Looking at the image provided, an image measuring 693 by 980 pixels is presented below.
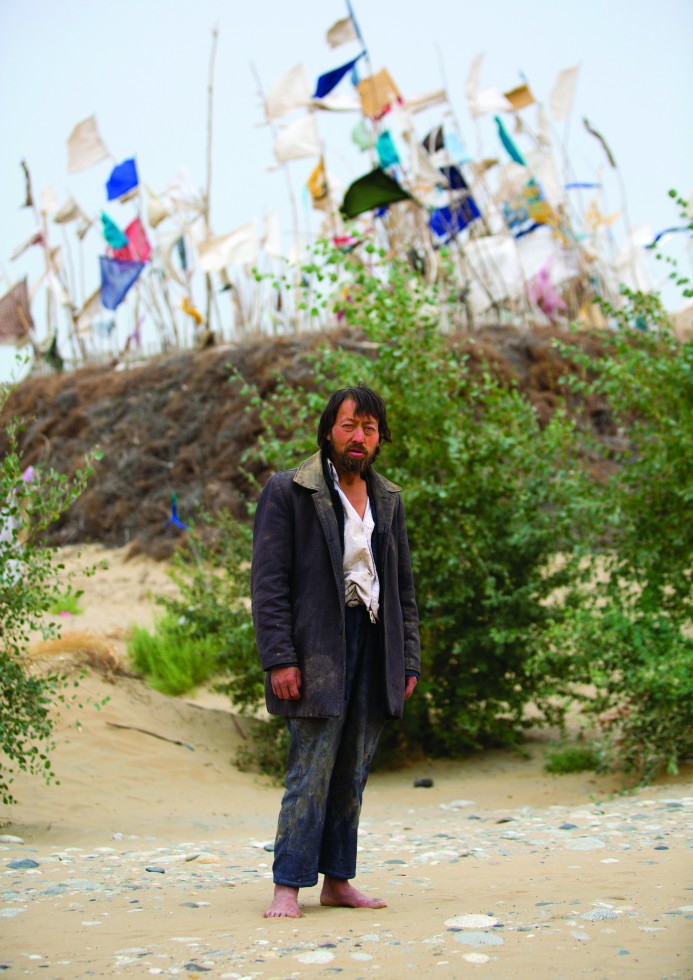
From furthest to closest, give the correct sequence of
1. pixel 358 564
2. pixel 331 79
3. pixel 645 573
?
pixel 331 79 → pixel 645 573 → pixel 358 564

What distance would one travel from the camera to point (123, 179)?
1761 centimetres

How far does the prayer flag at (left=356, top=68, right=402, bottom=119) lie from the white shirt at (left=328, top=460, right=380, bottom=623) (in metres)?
13.8

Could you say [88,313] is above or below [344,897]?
above

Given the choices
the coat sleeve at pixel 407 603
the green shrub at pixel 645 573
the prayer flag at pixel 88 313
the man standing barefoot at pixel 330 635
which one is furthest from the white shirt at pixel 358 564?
the prayer flag at pixel 88 313

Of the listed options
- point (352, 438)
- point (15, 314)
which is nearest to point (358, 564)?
point (352, 438)

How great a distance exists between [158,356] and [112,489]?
379 cm

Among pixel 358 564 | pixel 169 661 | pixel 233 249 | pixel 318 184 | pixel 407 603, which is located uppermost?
pixel 318 184

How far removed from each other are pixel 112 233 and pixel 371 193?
764 cm

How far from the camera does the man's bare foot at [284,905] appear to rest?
3131 millimetres

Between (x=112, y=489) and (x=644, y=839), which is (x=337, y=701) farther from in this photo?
(x=112, y=489)

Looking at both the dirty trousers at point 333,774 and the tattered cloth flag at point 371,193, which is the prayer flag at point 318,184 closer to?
the tattered cloth flag at point 371,193

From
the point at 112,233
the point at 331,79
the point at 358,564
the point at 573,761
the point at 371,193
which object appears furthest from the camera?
the point at 112,233

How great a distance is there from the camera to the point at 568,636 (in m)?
6.50

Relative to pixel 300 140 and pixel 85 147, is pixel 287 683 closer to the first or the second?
pixel 300 140
